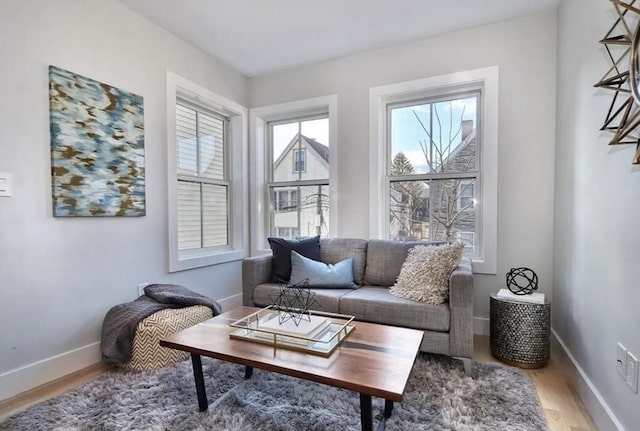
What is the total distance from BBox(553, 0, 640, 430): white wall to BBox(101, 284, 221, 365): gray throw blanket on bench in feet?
7.71

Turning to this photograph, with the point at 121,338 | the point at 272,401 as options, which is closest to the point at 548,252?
the point at 272,401

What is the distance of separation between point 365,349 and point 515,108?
90.8 inches

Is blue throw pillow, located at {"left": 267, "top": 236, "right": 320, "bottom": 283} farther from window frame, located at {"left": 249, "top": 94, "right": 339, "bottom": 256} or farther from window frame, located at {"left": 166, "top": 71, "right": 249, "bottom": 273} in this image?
window frame, located at {"left": 166, "top": 71, "right": 249, "bottom": 273}

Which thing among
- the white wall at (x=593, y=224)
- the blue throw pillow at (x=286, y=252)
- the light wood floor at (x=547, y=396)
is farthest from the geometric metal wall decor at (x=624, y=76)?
the blue throw pillow at (x=286, y=252)

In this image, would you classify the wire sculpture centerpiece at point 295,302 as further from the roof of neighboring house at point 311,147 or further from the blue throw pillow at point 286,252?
the roof of neighboring house at point 311,147

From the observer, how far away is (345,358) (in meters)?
1.32

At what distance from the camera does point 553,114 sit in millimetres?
2453

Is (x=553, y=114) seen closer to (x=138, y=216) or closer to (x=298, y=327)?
(x=298, y=327)

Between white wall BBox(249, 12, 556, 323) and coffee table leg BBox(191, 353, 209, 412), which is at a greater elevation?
white wall BBox(249, 12, 556, 323)

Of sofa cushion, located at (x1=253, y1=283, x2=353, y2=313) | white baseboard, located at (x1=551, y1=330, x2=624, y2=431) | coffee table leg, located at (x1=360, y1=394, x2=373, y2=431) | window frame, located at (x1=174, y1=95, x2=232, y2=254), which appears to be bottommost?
white baseboard, located at (x1=551, y1=330, x2=624, y2=431)

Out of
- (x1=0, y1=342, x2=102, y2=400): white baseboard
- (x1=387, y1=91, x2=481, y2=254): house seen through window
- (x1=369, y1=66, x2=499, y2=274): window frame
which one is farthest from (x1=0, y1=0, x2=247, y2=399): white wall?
(x1=387, y1=91, x2=481, y2=254): house seen through window

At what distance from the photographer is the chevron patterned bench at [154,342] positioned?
6.61 ft

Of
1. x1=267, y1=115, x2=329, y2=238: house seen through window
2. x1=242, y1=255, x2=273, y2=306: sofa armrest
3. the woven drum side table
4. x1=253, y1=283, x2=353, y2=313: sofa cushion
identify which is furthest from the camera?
x1=267, y1=115, x2=329, y2=238: house seen through window

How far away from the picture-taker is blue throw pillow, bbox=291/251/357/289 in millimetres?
2535
